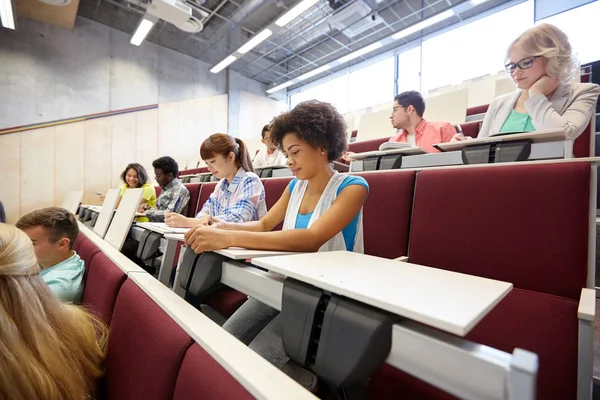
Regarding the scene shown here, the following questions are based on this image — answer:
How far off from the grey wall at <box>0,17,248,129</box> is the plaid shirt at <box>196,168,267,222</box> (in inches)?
187

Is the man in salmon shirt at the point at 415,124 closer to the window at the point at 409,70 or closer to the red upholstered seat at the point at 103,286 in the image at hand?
the red upholstered seat at the point at 103,286

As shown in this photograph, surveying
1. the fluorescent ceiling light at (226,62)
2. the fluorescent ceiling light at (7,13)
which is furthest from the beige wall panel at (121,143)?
the fluorescent ceiling light at (226,62)

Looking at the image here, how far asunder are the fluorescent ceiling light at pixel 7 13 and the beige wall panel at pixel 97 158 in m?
1.47

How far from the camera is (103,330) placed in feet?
2.24

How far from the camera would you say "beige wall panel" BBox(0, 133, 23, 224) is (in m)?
4.14

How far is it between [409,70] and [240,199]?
551 centimetres

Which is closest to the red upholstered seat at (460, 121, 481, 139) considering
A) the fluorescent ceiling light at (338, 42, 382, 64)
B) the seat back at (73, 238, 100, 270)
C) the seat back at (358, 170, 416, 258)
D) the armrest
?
the seat back at (358, 170, 416, 258)

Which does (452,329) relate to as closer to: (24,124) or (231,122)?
(24,124)

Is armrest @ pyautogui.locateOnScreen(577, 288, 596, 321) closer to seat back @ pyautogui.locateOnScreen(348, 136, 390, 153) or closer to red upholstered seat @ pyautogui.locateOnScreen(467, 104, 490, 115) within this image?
seat back @ pyautogui.locateOnScreen(348, 136, 390, 153)

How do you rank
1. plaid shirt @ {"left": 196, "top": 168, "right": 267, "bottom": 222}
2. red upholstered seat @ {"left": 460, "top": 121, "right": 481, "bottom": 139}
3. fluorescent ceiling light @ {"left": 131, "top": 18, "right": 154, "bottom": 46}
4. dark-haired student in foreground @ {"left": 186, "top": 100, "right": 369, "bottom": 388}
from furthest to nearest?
fluorescent ceiling light @ {"left": 131, "top": 18, "right": 154, "bottom": 46} → red upholstered seat @ {"left": 460, "top": 121, "right": 481, "bottom": 139} → plaid shirt @ {"left": 196, "top": 168, "right": 267, "bottom": 222} → dark-haired student in foreground @ {"left": 186, "top": 100, "right": 369, "bottom": 388}

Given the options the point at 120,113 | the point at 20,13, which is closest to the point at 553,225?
the point at 120,113

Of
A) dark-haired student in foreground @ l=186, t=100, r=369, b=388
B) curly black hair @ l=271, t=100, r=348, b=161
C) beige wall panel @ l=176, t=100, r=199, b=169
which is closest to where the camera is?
dark-haired student in foreground @ l=186, t=100, r=369, b=388

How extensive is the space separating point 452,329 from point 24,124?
6.02 meters

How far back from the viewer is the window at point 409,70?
547 centimetres
